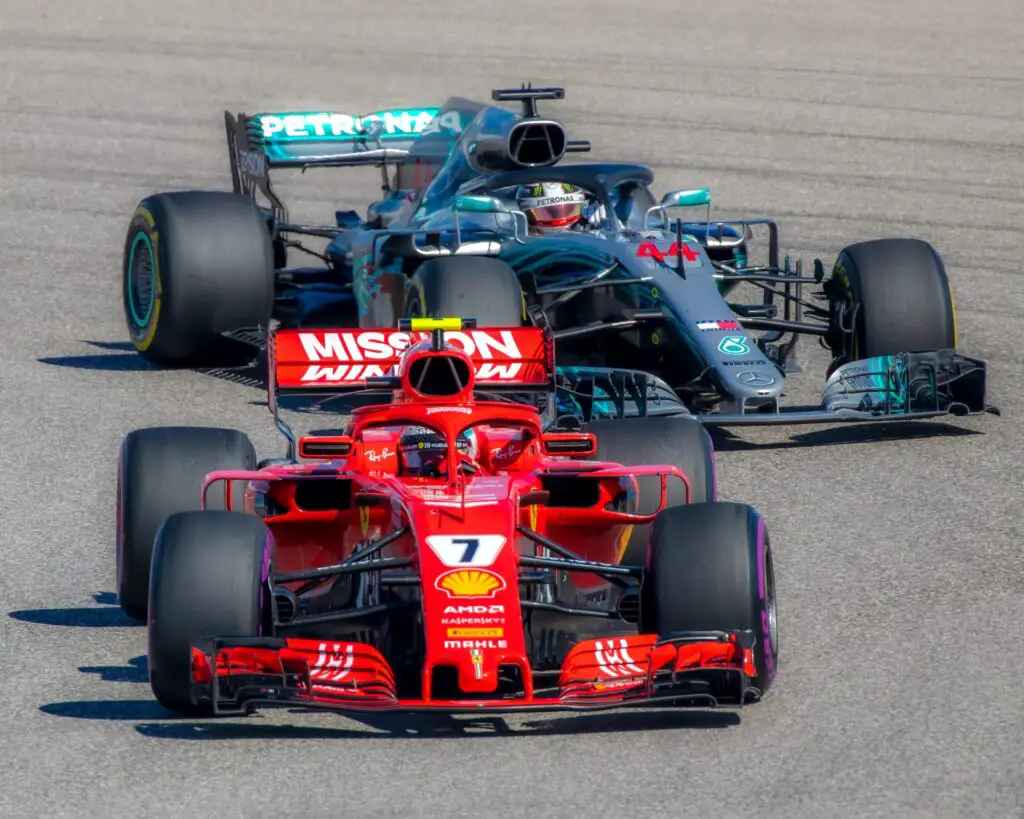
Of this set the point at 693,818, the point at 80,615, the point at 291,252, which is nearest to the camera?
the point at 693,818

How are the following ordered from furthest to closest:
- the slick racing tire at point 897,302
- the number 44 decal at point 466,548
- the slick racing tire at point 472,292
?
the slick racing tire at point 897,302 < the slick racing tire at point 472,292 < the number 44 decal at point 466,548

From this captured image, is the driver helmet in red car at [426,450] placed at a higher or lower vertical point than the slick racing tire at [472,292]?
lower

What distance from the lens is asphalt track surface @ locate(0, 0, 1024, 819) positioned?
706 centimetres

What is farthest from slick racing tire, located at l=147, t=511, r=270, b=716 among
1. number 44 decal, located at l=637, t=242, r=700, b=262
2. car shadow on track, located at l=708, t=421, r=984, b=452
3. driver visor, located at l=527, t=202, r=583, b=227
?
driver visor, located at l=527, t=202, r=583, b=227

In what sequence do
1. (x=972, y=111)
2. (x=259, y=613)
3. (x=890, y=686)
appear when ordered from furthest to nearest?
(x=972, y=111)
(x=890, y=686)
(x=259, y=613)

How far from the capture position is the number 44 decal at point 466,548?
7.36m

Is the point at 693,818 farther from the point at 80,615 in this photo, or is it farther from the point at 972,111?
the point at 972,111

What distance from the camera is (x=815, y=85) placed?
25.6m

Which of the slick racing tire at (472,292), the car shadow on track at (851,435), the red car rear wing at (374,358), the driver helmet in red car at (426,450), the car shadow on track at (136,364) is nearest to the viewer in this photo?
the driver helmet in red car at (426,450)

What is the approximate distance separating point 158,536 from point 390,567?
2.54 feet

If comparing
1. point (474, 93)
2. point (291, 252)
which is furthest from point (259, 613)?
point (474, 93)

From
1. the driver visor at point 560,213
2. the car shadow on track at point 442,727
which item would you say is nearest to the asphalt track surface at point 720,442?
the car shadow on track at point 442,727

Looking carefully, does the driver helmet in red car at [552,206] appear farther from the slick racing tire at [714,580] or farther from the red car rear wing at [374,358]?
the slick racing tire at [714,580]

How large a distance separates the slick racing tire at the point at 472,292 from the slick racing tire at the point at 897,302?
1.92m
